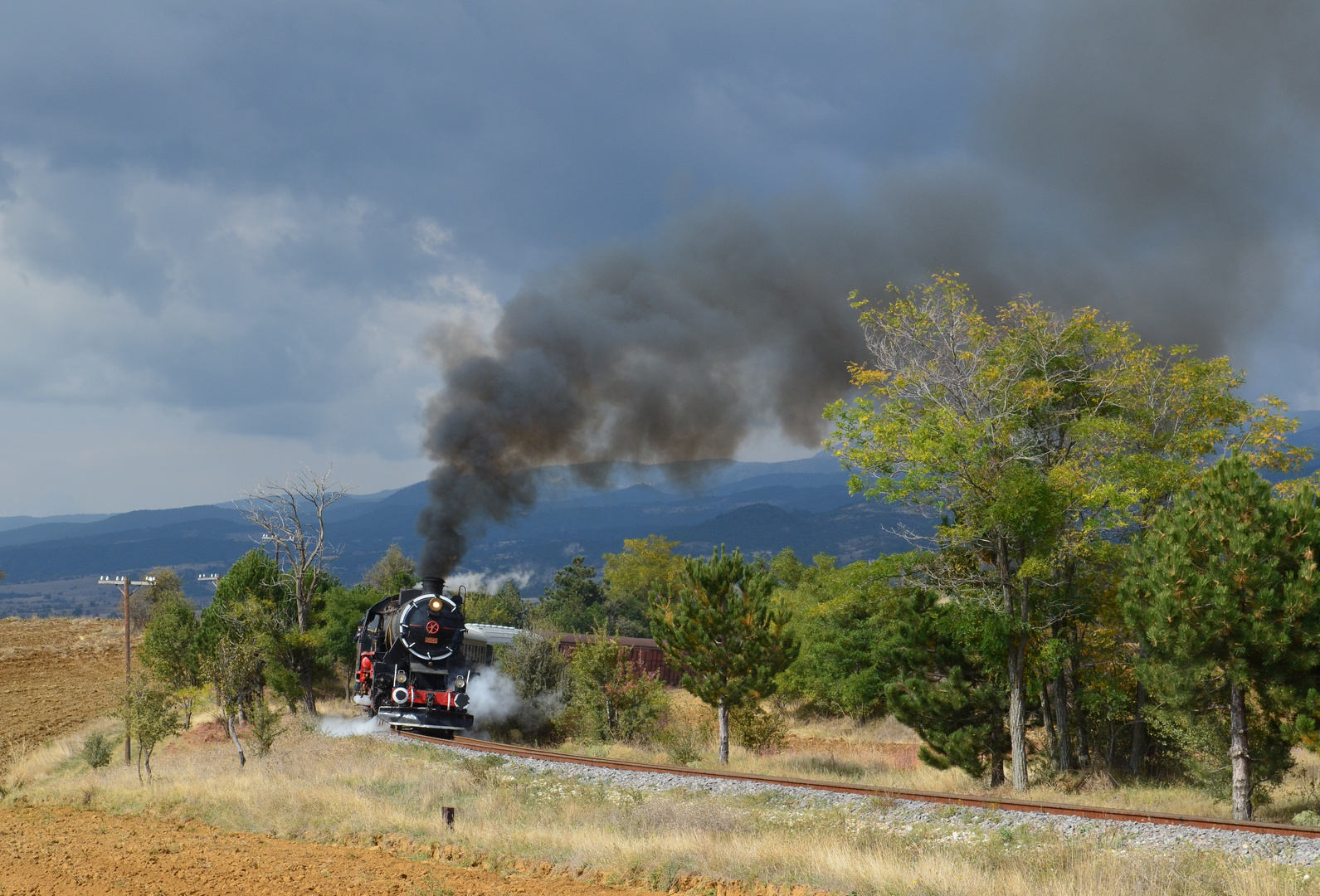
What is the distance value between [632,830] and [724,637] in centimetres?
1176

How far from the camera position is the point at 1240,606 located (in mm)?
14070

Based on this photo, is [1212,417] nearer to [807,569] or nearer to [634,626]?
[807,569]

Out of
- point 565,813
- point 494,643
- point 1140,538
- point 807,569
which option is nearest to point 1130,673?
point 1140,538

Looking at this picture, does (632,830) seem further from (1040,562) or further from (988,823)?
(1040,562)

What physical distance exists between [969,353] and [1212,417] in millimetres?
6440

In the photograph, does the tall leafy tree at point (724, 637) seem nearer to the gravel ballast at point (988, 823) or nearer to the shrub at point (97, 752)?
the gravel ballast at point (988, 823)

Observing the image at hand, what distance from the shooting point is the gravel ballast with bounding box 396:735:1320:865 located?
36.6ft

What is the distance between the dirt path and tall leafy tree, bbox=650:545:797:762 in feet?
41.5

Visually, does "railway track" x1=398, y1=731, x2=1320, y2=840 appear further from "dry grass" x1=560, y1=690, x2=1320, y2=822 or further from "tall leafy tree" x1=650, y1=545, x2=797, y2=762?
"tall leafy tree" x1=650, y1=545, x2=797, y2=762

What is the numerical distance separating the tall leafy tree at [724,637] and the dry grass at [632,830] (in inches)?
272

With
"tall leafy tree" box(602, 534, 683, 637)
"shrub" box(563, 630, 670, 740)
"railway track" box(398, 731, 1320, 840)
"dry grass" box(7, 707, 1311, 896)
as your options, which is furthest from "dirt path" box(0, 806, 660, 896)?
"tall leafy tree" box(602, 534, 683, 637)

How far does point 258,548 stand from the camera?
4228 cm

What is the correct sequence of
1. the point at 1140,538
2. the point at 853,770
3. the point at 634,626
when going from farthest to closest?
the point at 634,626 < the point at 853,770 < the point at 1140,538

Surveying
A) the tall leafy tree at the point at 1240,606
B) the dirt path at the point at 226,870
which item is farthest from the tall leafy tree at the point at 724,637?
the dirt path at the point at 226,870
